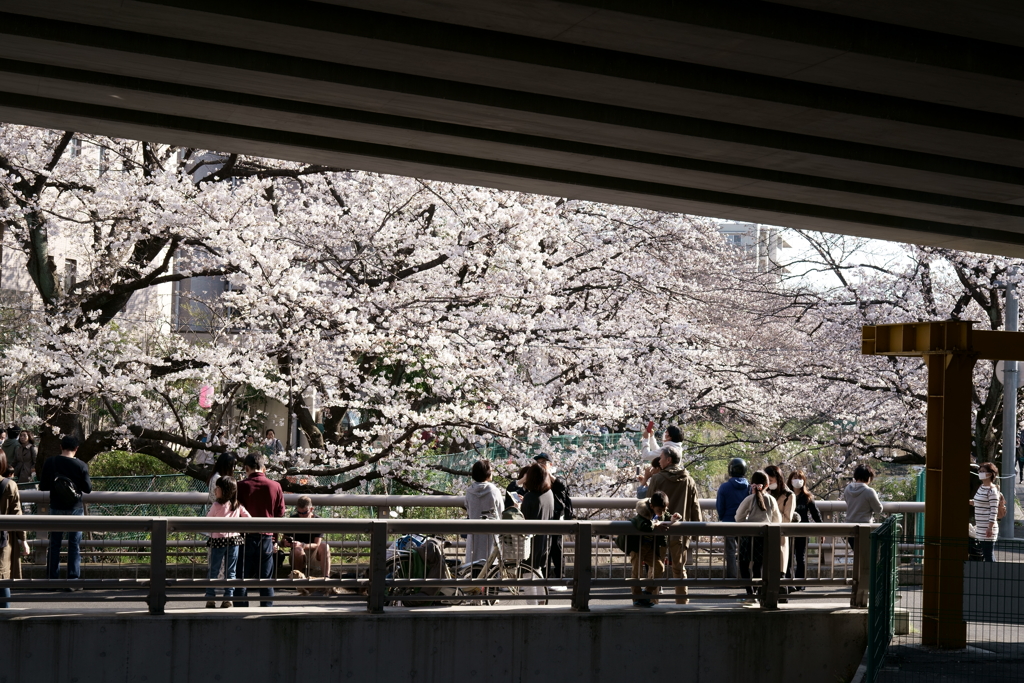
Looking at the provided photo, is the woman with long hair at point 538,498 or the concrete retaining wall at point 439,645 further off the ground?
the woman with long hair at point 538,498

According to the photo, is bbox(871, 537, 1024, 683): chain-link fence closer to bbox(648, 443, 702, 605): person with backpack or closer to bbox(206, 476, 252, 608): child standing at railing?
bbox(648, 443, 702, 605): person with backpack

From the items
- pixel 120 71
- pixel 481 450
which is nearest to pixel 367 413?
pixel 481 450

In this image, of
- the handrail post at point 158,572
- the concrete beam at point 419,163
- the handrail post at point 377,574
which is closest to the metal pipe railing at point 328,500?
the handrail post at point 377,574

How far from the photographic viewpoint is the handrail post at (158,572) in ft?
28.8

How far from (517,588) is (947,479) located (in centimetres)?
429

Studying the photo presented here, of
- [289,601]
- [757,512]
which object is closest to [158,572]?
[289,601]

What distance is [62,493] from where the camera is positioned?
34.2ft

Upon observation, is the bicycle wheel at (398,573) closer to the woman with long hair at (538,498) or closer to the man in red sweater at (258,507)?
the man in red sweater at (258,507)

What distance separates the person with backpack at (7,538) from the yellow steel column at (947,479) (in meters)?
A: 8.23

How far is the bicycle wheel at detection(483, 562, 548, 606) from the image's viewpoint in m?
9.73

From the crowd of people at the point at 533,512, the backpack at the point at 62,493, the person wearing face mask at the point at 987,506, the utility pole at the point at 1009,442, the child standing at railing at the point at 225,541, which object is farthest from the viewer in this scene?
the utility pole at the point at 1009,442

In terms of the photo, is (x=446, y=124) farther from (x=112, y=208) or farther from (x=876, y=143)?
(x=112, y=208)

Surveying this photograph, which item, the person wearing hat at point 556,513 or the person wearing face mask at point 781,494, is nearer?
the person wearing hat at point 556,513

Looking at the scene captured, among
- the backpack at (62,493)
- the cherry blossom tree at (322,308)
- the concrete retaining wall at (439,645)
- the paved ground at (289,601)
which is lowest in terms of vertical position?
the concrete retaining wall at (439,645)
